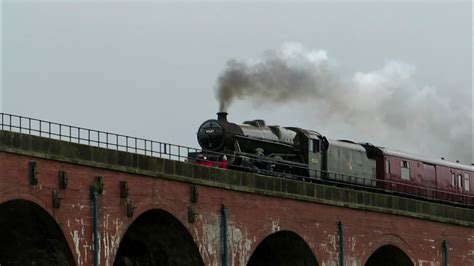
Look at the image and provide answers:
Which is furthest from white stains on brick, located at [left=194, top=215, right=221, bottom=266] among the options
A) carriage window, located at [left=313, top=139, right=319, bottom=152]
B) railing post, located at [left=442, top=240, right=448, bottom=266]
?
railing post, located at [left=442, top=240, right=448, bottom=266]

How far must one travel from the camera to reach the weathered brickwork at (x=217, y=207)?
42875 mm

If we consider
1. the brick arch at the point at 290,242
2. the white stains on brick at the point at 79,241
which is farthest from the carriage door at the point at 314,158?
the white stains on brick at the point at 79,241

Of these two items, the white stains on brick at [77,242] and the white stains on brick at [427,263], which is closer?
the white stains on brick at [77,242]

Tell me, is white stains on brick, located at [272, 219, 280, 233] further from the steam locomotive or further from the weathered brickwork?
the steam locomotive

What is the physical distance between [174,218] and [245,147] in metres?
9.53

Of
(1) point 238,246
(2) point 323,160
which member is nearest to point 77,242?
(1) point 238,246

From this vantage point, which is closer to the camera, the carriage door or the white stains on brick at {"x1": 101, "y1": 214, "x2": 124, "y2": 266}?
the white stains on brick at {"x1": 101, "y1": 214, "x2": 124, "y2": 266}

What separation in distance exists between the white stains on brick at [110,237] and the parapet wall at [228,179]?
194cm

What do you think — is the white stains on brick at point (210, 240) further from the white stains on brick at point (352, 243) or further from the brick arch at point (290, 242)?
the white stains on brick at point (352, 243)

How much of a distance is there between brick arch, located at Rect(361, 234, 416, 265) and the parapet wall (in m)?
1.24

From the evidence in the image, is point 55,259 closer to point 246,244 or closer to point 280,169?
point 246,244

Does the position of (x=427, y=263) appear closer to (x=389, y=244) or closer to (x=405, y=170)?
(x=389, y=244)

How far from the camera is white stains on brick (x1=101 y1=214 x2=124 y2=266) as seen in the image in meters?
45.0

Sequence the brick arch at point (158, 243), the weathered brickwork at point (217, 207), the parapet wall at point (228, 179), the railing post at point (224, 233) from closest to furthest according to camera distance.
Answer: the parapet wall at point (228, 179) → the weathered brickwork at point (217, 207) → the brick arch at point (158, 243) → the railing post at point (224, 233)
